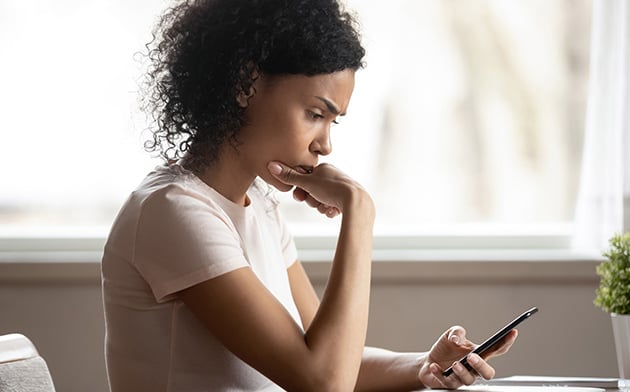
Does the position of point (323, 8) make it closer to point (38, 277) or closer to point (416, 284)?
point (416, 284)

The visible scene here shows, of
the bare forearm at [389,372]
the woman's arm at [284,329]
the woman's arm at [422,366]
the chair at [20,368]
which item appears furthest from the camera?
the bare forearm at [389,372]

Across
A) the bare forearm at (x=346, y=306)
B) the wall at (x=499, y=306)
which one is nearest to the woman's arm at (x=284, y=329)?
the bare forearm at (x=346, y=306)

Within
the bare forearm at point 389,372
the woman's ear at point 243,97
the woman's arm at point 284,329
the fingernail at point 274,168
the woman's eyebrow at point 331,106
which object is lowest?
the bare forearm at point 389,372

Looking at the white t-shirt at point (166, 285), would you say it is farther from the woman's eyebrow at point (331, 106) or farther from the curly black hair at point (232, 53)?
the woman's eyebrow at point (331, 106)

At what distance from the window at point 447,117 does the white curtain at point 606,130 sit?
139mm

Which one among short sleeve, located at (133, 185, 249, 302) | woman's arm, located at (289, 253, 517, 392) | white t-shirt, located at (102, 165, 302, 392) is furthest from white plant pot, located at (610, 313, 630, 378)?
short sleeve, located at (133, 185, 249, 302)

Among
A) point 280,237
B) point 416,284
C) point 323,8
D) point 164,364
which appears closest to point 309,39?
point 323,8

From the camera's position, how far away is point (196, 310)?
1.30m

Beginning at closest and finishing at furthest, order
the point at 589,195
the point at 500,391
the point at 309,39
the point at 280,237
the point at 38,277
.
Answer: the point at 500,391
the point at 309,39
the point at 280,237
the point at 589,195
the point at 38,277

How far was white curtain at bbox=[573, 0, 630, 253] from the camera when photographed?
245 centimetres

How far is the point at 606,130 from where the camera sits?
2.47 m

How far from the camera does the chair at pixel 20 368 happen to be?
42.6 inches

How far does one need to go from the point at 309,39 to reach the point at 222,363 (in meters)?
0.51

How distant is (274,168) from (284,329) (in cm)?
29
